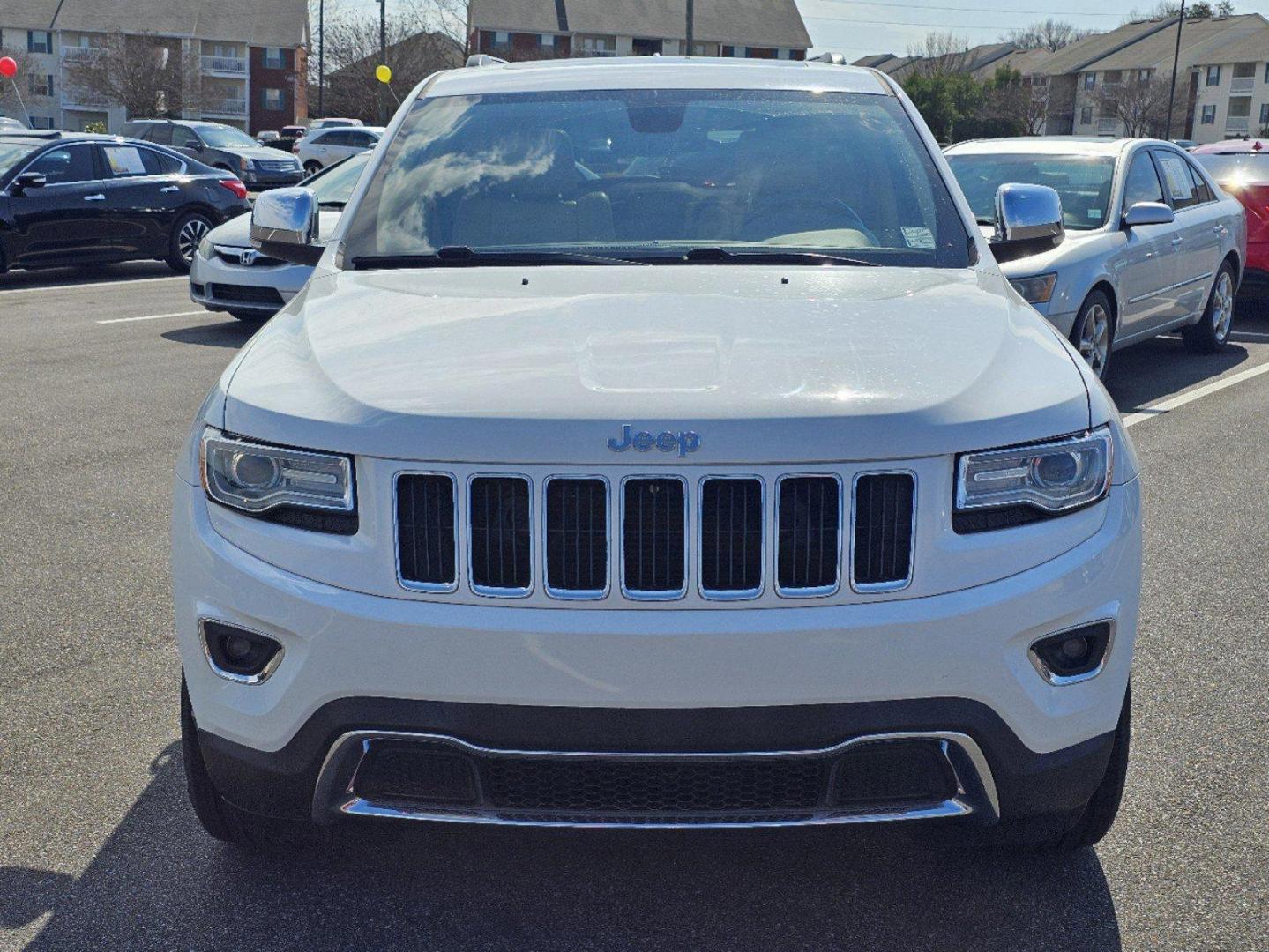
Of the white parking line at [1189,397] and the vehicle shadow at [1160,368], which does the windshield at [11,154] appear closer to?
the vehicle shadow at [1160,368]

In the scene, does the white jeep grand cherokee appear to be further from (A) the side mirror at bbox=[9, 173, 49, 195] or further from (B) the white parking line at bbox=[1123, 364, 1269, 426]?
(A) the side mirror at bbox=[9, 173, 49, 195]

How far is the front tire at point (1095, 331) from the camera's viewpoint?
8.86 metres

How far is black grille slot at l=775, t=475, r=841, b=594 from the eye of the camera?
102 inches

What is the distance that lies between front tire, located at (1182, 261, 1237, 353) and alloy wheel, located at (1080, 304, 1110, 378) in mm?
2446

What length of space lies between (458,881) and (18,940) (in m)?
0.87

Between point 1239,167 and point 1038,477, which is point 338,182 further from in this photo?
point 1038,477

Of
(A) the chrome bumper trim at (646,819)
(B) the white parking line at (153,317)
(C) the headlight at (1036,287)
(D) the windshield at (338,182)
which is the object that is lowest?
(B) the white parking line at (153,317)

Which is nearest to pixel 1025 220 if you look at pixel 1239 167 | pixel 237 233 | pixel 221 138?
pixel 237 233

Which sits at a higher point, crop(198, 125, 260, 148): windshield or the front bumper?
the front bumper

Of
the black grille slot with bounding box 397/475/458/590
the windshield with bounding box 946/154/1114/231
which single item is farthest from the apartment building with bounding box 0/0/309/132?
the black grille slot with bounding box 397/475/458/590

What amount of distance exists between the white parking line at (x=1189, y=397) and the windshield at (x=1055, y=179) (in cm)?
122

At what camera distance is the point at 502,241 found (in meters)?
3.97

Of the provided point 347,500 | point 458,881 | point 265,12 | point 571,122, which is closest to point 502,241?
point 571,122

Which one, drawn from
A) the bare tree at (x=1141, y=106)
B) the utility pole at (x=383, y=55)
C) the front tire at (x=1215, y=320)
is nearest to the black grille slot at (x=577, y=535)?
the front tire at (x=1215, y=320)
